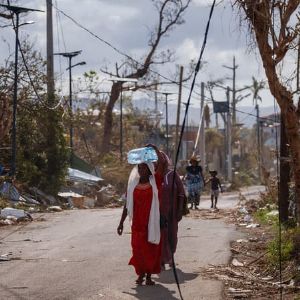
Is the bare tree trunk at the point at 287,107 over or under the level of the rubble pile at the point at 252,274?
over

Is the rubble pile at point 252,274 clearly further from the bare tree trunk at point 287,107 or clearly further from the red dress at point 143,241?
the bare tree trunk at point 287,107

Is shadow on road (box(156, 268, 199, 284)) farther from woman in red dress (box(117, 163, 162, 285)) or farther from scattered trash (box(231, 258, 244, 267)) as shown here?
scattered trash (box(231, 258, 244, 267))

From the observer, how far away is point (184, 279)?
30.4 ft

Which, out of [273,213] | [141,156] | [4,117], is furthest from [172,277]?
[4,117]

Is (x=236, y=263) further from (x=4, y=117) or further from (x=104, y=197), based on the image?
(x=104, y=197)

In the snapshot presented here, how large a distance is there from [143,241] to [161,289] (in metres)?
0.61

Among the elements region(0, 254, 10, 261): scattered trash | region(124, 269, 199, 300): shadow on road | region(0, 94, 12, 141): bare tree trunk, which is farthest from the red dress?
region(0, 94, 12, 141): bare tree trunk

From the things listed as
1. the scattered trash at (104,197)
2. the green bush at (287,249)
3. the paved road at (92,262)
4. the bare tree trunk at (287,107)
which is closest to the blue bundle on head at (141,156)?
the paved road at (92,262)

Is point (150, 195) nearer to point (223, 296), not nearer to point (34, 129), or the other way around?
point (223, 296)

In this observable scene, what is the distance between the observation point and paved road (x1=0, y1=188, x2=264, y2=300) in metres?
8.41

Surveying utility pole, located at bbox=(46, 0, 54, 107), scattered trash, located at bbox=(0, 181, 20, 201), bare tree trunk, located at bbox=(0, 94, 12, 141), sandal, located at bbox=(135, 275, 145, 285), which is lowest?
sandal, located at bbox=(135, 275, 145, 285)

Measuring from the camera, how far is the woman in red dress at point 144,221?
Result: 349 inches

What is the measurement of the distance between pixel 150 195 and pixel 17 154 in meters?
16.3

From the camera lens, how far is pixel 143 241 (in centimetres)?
888
